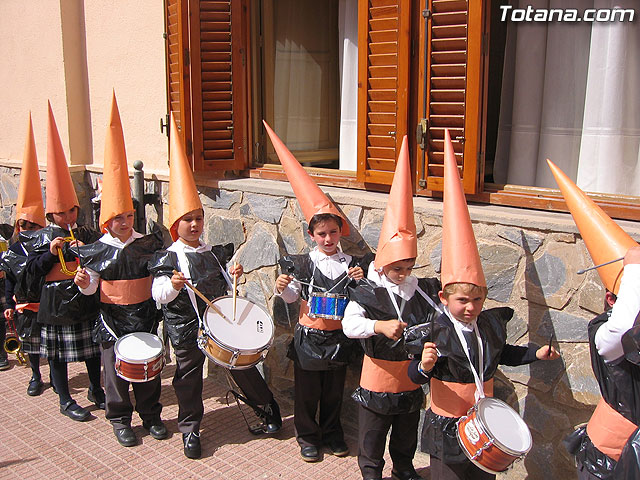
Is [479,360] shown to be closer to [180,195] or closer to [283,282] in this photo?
[283,282]

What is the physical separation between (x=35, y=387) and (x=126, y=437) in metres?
1.34

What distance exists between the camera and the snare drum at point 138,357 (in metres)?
4.31

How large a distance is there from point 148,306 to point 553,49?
309 cm

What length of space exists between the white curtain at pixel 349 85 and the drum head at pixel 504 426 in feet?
7.84

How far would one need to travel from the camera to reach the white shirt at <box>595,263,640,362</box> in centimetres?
263

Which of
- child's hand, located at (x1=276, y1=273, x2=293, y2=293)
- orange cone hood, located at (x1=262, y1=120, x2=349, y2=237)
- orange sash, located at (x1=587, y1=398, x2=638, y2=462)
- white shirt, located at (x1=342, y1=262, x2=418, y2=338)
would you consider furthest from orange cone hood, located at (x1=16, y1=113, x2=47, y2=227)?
orange sash, located at (x1=587, y1=398, x2=638, y2=462)

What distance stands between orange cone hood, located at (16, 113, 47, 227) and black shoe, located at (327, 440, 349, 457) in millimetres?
2925

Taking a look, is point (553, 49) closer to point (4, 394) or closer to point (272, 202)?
point (272, 202)

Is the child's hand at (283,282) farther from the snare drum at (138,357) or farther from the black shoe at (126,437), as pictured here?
the black shoe at (126,437)

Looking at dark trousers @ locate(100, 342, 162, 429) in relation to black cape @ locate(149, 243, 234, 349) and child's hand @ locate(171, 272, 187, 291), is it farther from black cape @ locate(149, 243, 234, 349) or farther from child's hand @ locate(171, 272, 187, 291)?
child's hand @ locate(171, 272, 187, 291)

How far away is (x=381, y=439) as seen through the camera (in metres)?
3.80

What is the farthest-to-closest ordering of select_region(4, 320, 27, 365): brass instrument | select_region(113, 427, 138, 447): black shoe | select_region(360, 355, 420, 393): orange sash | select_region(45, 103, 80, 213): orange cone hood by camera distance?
select_region(4, 320, 27, 365): brass instrument
select_region(45, 103, 80, 213): orange cone hood
select_region(113, 427, 138, 447): black shoe
select_region(360, 355, 420, 393): orange sash

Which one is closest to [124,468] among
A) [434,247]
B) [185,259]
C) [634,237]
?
[185,259]

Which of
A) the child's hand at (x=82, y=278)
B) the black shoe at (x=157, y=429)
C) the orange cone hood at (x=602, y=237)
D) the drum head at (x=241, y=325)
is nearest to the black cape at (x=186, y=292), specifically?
the drum head at (x=241, y=325)
